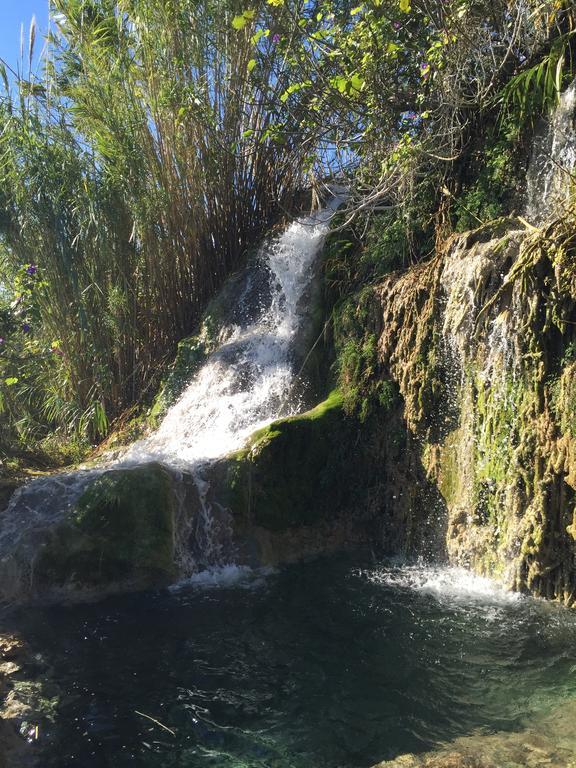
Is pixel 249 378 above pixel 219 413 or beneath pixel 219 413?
above

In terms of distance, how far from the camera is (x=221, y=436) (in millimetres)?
7066

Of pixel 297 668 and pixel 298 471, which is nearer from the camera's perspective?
pixel 297 668

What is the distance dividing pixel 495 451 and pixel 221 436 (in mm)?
3018

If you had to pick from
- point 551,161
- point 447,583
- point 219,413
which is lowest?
point 447,583

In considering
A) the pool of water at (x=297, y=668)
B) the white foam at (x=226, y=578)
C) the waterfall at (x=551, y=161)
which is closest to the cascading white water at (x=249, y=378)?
the white foam at (x=226, y=578)

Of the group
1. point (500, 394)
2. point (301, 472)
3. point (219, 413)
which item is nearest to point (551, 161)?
point (500, 394)

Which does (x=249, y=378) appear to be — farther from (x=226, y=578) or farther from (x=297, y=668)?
(x=297, y=668)

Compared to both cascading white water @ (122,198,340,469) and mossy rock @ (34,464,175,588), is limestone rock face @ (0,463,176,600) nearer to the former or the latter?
mossy rock @ (34,464,175,588)

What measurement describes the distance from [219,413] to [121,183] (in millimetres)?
3218

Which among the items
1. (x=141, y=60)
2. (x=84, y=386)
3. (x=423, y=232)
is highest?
(x=141, y=60)

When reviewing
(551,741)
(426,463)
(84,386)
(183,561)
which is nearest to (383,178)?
(426,463)

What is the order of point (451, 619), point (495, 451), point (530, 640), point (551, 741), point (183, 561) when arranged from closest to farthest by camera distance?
point (551, 741), point (530, 640), point (451, 619), point (495, 451), point (183, 561)

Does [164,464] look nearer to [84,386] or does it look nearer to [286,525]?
[286,525]

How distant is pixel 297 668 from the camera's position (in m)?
4.01
